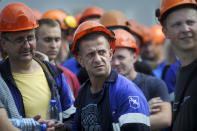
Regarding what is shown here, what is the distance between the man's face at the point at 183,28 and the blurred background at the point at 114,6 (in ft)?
35.7

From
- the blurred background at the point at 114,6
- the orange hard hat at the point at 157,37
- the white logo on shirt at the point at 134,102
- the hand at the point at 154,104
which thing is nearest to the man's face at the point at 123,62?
the hand at the point at 154,104

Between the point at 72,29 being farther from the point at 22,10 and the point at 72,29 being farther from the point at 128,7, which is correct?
the point at 128,7

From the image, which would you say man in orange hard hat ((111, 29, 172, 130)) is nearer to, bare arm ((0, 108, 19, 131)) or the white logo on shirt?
the white logo on shirt

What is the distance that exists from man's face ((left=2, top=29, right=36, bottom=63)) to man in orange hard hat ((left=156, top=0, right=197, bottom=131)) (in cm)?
140

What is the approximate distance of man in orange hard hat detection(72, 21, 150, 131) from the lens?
390cm

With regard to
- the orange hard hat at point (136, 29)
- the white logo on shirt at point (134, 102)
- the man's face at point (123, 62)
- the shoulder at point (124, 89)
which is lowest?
the white logo on shirt at point (134, 102)

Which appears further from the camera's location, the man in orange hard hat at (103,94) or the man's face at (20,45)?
the man's face at (20,45)

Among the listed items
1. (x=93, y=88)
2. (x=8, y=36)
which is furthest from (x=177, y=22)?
(x=8, y=36)

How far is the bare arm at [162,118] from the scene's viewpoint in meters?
5.09

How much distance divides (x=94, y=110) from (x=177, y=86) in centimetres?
80

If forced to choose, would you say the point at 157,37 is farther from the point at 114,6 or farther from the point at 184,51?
the point at 184,51

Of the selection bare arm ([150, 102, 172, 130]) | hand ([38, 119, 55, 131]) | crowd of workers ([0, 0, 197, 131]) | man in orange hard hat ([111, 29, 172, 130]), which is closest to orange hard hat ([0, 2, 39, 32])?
crowd of workers ([0, 0, 197, 131])

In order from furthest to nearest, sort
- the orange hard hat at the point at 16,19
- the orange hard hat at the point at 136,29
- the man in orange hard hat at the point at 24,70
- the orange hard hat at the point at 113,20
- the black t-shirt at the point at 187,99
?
the orange hard hat at the point at 136,29, the orange hard hat at the point at 113,20, the orange hard hat at the point at 16,19, the man in orange hard hat at the point at 24,70, the black t-shirt at the point at 187,99

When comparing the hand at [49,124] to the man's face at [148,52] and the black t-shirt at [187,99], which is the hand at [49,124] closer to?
the black t-shirt at [187,99]
